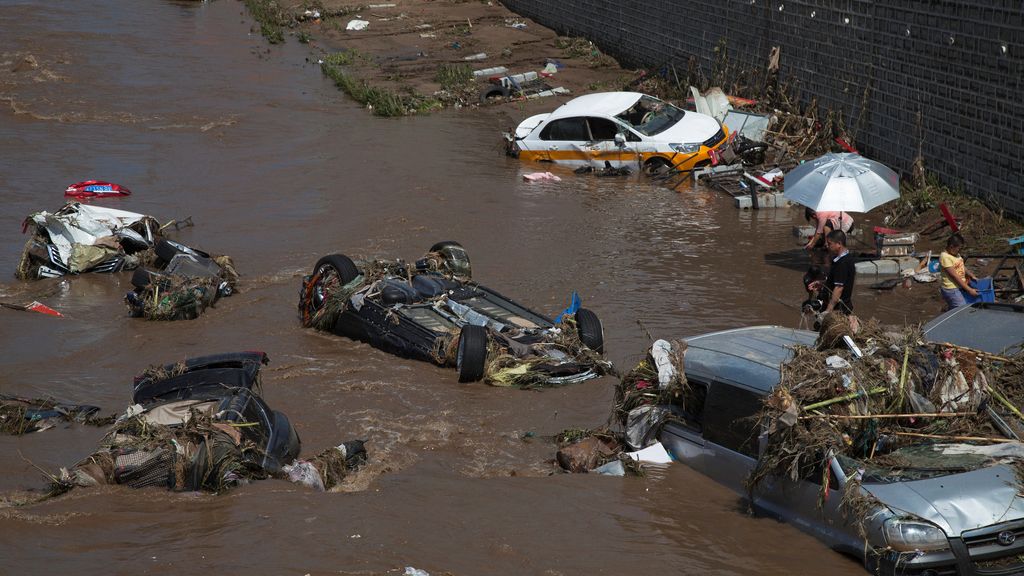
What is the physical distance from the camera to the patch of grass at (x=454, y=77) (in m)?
28.3

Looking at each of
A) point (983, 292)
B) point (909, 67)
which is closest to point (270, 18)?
point (909, 67)

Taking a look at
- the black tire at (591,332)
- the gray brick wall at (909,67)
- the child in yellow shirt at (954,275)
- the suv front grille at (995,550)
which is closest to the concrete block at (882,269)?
the gray brick wall at (909,67)

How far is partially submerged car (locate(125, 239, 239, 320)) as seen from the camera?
13.4 meters

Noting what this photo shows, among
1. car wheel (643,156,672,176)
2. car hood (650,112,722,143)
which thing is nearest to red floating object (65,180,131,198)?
car wheel (643,156,672,176)

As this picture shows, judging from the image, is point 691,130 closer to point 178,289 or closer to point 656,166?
point 656,166

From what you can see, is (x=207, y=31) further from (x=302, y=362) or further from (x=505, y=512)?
(x=505, y=512)

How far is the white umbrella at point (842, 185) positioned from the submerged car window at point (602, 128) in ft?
24.2

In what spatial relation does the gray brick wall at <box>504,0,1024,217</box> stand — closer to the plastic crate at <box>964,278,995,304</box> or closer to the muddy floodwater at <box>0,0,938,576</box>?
the muddy floodwater at <box>0,0,938,576</box>

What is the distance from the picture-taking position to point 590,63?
30422 mm

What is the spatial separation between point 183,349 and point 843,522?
822 centimetres

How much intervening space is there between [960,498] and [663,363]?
2582mm

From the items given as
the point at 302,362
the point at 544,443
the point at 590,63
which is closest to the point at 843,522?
the point at 544,443

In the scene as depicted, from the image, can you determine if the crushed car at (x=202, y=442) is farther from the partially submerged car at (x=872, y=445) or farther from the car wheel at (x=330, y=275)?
the car wheel at (x=330, y=275)

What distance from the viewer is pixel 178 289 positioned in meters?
13.5
